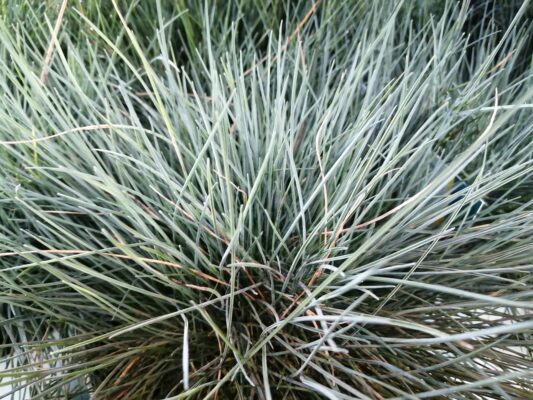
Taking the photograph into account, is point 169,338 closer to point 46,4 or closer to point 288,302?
point 288,302

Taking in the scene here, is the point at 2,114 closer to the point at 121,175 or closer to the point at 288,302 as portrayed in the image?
the point at 121,175

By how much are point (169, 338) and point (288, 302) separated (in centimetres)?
9

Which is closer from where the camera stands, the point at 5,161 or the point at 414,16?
the point at 5,161

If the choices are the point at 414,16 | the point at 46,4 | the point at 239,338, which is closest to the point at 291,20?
the point at 414,16

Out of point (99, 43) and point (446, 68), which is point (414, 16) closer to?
point (446, 68)

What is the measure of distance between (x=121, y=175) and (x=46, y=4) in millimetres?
243

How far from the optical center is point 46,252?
0.37 metres

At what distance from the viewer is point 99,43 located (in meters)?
0.58

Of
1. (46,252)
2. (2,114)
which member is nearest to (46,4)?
(2,114)

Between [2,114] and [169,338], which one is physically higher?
[2,114]

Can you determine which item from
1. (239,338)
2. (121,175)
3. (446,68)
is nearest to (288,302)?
(239,338)

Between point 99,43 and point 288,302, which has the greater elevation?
point 99,43

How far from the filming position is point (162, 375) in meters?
0.40

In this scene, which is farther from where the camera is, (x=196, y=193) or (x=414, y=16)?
(x=414, y=16)
